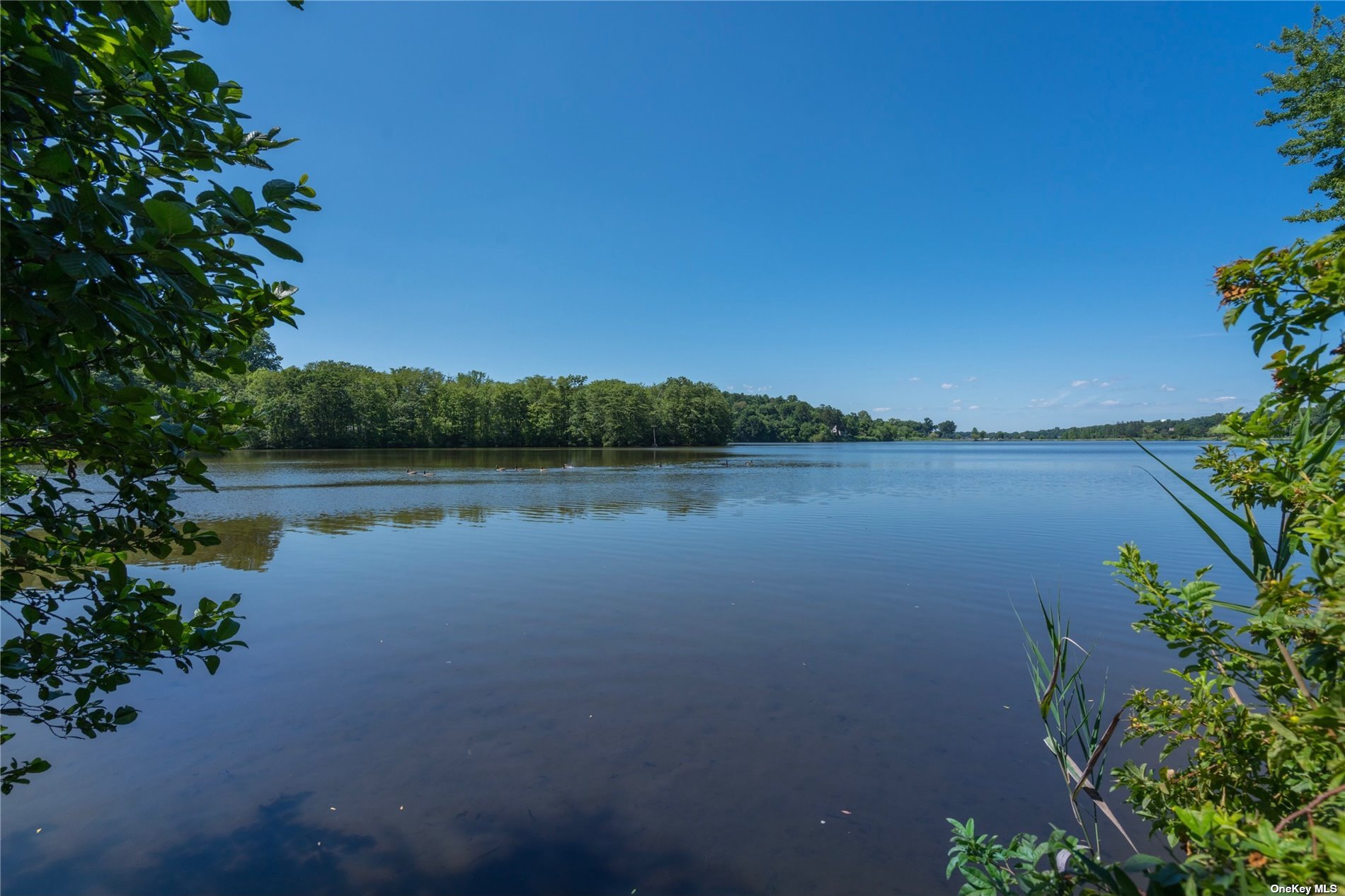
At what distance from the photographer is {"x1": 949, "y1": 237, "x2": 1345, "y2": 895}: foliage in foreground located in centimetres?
127

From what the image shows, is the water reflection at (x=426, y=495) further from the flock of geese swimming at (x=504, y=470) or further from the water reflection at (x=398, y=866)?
the water reflection at (x=398, y=866)

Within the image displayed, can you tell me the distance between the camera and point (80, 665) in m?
2.07

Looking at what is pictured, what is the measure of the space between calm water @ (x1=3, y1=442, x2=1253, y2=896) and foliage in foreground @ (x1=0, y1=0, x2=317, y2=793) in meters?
2.56

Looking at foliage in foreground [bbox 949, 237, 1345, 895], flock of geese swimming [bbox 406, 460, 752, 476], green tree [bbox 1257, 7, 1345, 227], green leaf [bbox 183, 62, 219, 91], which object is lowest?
flock of geese swimming [bbox 406, 460, 752, 476]

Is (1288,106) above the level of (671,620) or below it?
above

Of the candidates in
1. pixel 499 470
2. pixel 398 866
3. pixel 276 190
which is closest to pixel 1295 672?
pixel 276 190

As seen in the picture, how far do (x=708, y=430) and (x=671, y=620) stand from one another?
336 ft

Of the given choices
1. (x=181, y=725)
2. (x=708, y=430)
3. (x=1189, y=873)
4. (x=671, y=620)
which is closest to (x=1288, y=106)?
(x=671, y=620)

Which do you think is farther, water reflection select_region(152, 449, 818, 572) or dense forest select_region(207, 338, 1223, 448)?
dense forest select_region(207, 338, 1223, 448)

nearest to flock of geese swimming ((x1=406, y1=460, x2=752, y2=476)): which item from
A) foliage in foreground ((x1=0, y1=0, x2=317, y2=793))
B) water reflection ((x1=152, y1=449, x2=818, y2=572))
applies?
water reflection ((x1=152, y1=449, x2=818, y2=572))

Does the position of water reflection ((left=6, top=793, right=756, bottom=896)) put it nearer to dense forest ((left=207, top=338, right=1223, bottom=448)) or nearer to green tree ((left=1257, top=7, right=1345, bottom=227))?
green tree ((left=1257, top=7, right=1345, bottom=227))

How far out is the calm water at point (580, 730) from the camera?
12.8 ft

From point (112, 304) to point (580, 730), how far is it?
4.96 m

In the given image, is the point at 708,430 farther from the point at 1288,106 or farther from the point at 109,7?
the point at 109,7
